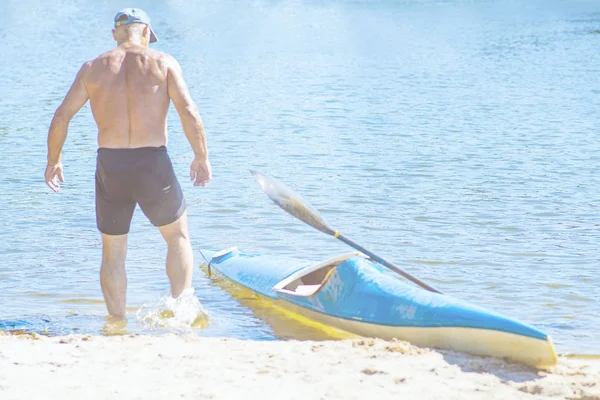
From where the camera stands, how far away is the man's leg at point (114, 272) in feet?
19.5

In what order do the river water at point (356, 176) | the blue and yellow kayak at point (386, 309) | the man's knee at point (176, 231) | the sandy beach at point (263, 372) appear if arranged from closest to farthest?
the sandy beach at point (263, 372) < the blue and yellow kayak at point (386, 309) < the man's knee at point (176, 231) < the river water at point (356, 176)

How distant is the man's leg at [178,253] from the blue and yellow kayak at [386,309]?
68 centimetres

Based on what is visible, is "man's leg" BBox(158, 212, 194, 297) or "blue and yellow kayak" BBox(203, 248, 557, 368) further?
"man's leg" BBox(158, 212, 194, 297)

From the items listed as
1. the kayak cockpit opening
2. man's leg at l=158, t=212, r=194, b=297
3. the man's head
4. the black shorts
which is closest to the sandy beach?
man's leg at l=158, t=212, r=194, b=297

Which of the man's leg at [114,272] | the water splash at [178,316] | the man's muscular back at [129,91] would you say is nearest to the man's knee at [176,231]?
the man's leg at [114,272]

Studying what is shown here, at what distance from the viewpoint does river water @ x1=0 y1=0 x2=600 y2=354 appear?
7.22 meters

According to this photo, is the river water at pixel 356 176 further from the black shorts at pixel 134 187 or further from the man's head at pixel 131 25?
the man's head at pixel 131 25

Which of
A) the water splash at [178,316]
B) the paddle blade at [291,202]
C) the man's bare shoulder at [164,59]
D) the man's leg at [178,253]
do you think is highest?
the man's bare shoulder at [164,59]

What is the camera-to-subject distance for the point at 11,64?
25141 millimetres

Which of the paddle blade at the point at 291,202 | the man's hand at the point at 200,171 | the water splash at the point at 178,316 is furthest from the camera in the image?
the water splash at the point at 178,316

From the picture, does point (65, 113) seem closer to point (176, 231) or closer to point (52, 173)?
point (52, 173)

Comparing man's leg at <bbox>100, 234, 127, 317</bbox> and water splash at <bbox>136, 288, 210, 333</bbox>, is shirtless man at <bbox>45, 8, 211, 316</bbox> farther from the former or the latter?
water splash at <bbox>136, 288, 210, 333</bbox>

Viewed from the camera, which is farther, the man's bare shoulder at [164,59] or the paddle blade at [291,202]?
the paddle blade at [291,202]

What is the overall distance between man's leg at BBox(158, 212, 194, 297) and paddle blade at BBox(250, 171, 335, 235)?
0.53 metres
